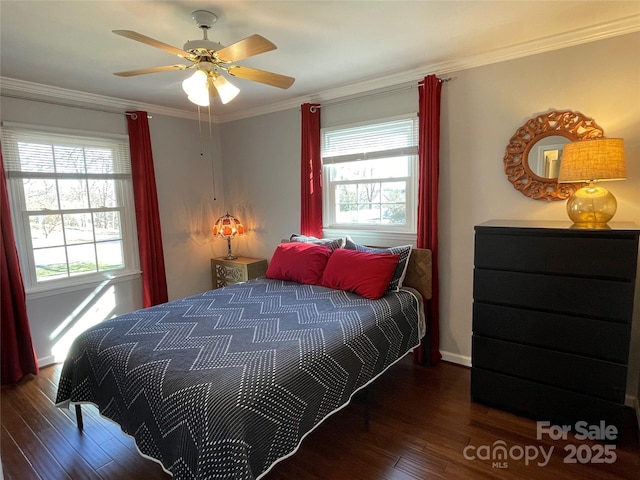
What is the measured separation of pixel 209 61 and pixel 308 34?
669 millimetres

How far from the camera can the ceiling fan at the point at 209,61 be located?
68.9 inches

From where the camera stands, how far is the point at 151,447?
63.2 inches

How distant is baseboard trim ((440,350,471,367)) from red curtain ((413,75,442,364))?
0.20 ft

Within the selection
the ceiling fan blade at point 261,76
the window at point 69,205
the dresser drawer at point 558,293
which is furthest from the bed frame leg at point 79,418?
the dresser drawer at point 558,293

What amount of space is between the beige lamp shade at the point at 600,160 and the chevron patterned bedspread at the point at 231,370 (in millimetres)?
1347

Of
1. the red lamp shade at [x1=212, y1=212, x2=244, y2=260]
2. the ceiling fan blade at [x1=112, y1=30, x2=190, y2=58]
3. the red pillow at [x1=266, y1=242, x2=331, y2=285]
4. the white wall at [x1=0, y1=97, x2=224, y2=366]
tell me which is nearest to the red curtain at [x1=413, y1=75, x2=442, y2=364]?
the red pillow at [x1=266, y1=242, x2=331, y2=285]

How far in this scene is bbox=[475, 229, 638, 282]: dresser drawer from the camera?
1.88 m

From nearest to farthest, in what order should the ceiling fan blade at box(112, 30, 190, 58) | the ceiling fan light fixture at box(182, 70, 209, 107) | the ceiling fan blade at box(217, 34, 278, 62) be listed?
the ceiling fan blade at box(112, 30, 190, 58) → the ceiling fan blade at box(217, 34, 278, 62) → the ceiling fan light fixture at box(182, 70, 209, 107)

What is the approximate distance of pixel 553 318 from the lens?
209 centimetres

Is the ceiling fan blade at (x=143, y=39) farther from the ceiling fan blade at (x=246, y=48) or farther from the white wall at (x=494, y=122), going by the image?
the white wall at (x=494, y=122)

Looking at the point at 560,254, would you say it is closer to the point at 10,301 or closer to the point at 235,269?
the point at 235,269

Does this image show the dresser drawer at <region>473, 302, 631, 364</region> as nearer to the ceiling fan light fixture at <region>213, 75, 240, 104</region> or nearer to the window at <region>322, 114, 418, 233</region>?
the window at <region>322, 114, 418, 233</region>

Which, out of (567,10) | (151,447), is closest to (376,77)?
(567,10)

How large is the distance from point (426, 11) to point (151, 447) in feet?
8.48
